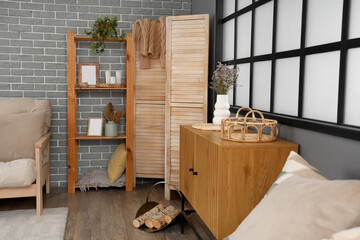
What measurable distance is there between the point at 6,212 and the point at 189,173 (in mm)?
1825

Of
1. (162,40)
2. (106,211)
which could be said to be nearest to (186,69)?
(162,40)

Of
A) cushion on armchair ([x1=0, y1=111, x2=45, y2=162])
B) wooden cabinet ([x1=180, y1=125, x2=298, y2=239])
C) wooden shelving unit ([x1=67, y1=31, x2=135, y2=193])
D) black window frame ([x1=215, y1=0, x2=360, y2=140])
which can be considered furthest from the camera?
wooden shelving unit ([x1=67, y1=31, x2=135, y2=193])

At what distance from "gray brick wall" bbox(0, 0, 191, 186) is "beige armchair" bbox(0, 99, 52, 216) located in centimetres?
36

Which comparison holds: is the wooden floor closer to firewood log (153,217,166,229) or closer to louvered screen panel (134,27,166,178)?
firewood log (153,217,166,229)

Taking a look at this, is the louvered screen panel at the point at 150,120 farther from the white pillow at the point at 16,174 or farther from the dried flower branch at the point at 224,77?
the dried flower branch at the point at 224,77

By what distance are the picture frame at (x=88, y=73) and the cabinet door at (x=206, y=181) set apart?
2.17 m

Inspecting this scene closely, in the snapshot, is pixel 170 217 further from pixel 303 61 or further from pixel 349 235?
pixel 349 235

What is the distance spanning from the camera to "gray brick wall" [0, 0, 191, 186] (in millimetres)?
4145

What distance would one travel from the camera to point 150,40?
409 cm

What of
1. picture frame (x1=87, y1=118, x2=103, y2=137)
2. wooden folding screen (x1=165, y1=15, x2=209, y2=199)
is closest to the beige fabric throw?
wooden folding screen (x1=165, y1=15, x2=209, y2=199)

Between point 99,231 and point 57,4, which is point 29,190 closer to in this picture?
point 99,231

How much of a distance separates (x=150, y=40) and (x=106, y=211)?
1.85 meters

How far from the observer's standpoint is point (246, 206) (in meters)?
2.01

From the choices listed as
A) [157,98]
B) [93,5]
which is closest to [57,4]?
[93,5]
